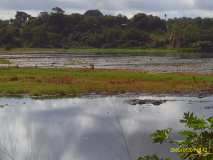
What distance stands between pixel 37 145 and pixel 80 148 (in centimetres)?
115

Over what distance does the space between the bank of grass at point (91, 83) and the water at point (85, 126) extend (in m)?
2.00

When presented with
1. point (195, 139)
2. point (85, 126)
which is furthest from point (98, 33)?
point (195, 139)

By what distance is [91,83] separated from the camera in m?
28.1

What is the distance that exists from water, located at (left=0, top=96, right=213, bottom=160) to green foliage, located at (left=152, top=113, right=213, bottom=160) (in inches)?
261

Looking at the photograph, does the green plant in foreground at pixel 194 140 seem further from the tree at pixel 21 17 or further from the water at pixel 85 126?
the tree at pixel 21 17

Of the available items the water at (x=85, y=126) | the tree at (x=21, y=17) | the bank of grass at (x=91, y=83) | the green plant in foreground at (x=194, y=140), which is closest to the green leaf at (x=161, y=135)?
the green plant in foreground at (x=194, y=140)

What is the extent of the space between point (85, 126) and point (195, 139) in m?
13.2

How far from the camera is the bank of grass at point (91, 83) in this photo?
82.9ft

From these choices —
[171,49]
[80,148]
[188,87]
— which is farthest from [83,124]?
[171,49]

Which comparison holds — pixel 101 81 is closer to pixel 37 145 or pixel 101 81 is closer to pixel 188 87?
pixel 188 87

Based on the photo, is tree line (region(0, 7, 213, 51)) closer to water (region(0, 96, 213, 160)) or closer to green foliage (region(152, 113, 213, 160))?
water (region(0, 96, 213, 160))

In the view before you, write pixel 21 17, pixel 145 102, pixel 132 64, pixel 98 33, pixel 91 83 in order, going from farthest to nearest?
pixel 21 17 → pixel 98 33 → pixel 132 64 → pixel 91 83 → pixel 145 102

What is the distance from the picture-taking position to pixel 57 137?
46.4 feet

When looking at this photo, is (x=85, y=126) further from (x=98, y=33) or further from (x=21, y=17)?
(x=21, y=17)
